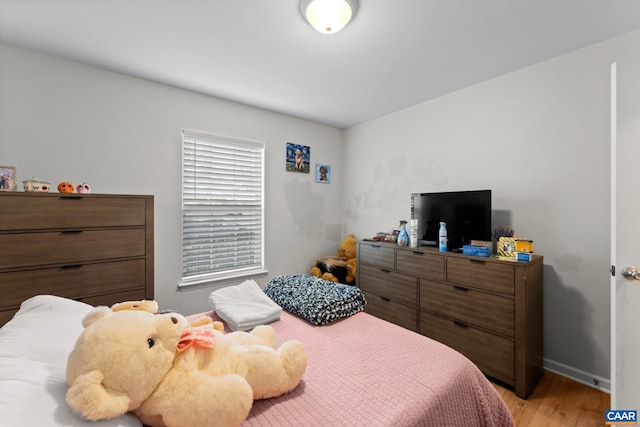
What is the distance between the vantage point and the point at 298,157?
3.46 m

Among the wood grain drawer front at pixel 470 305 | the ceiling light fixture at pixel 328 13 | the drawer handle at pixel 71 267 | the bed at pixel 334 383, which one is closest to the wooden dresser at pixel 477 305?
the wood grain drawer front at pixel 470 305

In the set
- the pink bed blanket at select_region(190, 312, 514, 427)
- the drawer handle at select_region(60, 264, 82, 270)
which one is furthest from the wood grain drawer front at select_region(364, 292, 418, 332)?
the drawer handle at select_region(60, 264, 82, 270)

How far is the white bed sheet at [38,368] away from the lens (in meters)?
0.61

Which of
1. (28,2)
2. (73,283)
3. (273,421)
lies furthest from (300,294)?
(28,2)

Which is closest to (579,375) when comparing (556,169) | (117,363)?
(556,169)

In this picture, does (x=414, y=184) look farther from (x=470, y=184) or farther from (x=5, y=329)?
(x=5, y=329)

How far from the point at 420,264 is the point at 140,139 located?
2828 mm

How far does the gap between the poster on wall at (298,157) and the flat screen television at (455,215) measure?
149cm

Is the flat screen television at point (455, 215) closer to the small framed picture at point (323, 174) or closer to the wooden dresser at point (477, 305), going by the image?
the wooden dresser at point (477, 305)

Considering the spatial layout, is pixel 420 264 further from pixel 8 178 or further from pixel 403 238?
pixel 8 178

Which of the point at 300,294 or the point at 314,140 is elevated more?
the point at 314,140

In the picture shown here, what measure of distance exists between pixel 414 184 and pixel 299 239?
1592 millimetres

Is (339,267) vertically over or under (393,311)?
over

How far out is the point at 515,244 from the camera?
6.70 ft
